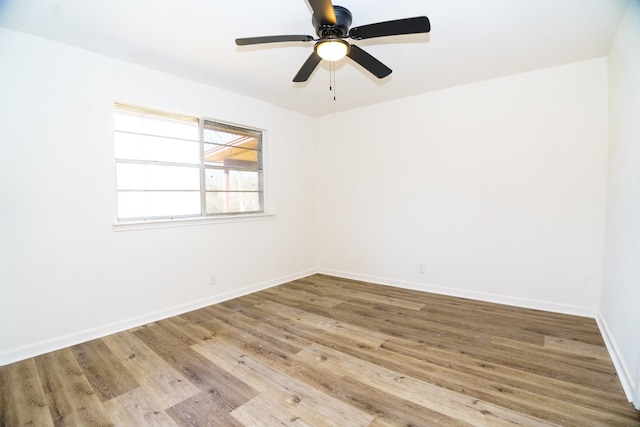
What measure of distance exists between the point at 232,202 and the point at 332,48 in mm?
2463

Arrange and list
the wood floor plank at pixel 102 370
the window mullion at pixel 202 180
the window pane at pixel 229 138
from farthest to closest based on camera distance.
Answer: the window pane at pixel 229 138
the window mullion at pixel 202 180
the wood floor plank at pixel 102 370

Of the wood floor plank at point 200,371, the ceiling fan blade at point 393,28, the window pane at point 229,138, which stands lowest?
the wood floor plank at point 200,371

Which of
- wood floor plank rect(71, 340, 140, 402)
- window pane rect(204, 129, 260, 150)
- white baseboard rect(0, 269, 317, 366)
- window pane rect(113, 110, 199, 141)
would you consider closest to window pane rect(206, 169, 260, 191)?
window pane rect(204, 129, 260, 150)

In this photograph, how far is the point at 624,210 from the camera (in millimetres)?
Answer: 2189

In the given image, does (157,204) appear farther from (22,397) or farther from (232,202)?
(22,397)

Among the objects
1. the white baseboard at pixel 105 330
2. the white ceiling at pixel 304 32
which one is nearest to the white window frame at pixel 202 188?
the white ceiling at pixel 304 32

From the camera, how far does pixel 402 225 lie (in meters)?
4.03

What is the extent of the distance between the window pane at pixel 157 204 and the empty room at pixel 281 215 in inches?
0.7

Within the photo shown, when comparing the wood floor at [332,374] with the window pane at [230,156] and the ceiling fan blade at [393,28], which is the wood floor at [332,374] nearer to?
the window pane at [230,156]

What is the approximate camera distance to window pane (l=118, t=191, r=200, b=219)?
9.57ft

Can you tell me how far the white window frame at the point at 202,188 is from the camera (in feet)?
9.49

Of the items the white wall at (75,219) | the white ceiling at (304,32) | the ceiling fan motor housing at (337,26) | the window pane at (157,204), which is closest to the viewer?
the ceiling fan motor housing at (337,26)

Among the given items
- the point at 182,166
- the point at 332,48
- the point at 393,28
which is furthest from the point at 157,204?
the point at 393,28

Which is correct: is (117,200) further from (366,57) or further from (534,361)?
(534,361)
